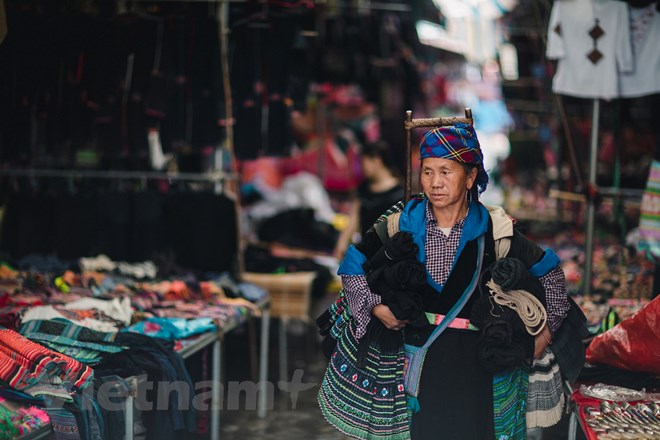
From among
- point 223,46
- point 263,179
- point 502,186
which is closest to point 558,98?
point 223,46

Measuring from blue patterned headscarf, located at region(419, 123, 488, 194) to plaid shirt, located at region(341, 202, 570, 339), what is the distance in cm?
25

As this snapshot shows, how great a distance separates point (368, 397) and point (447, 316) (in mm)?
416

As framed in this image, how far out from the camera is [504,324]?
302 centimetres

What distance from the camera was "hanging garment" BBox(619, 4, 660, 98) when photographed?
17.9 ft

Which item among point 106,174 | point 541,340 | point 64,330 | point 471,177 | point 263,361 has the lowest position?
point 263,361

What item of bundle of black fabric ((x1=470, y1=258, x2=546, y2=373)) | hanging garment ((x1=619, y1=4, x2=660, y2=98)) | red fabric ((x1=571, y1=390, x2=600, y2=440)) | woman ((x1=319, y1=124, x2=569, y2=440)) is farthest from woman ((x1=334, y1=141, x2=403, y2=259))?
bundle of black fabric ((x1=470, y1=258, x2=546, y2=373))

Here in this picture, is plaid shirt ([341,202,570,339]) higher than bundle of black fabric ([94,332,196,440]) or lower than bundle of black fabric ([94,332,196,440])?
higher

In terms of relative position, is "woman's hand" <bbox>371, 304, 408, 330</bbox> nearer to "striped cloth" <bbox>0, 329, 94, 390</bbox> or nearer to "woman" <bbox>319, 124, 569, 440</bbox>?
"woman" <bbox>319, 124, 569, 440</bbox>

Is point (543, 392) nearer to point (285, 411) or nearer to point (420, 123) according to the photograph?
point (420, 123)

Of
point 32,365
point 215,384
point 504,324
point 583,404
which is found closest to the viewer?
point 504,324

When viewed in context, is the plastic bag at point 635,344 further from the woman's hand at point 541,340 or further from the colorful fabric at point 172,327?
the colorful fabric at point 172,327

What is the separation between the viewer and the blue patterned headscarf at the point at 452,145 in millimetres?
3100

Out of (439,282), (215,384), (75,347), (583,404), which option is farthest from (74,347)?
(583,404)

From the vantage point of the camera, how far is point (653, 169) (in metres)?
5.06
